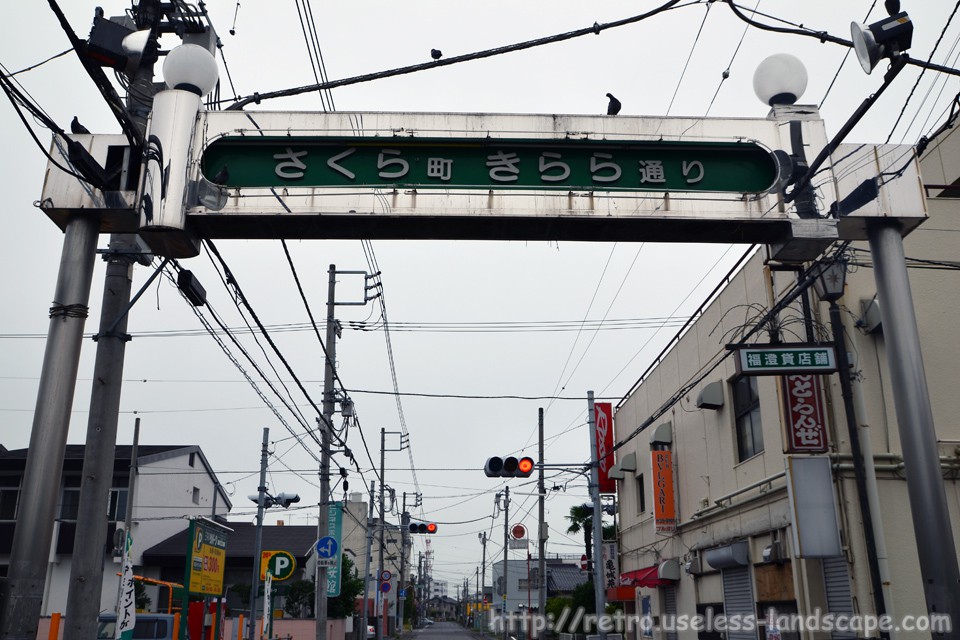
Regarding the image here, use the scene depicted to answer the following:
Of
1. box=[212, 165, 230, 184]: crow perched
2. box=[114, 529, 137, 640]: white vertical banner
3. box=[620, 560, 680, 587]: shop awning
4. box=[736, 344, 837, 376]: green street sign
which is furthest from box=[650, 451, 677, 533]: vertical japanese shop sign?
box=[212, 165, 230, 184]: crow perched

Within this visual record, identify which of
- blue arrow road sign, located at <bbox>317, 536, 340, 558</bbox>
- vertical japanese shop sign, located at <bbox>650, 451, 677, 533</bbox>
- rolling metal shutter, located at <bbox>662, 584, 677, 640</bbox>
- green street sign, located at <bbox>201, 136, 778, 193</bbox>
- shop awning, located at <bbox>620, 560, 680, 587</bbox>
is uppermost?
green street sign, located at <bbox>201, 136, 778, 193</bbox>

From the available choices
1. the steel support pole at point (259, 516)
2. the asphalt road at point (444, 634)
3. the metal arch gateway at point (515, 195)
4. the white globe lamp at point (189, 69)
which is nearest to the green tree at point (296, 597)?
the steel support pole at point (259, 516)

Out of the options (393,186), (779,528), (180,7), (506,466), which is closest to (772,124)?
(393,186)

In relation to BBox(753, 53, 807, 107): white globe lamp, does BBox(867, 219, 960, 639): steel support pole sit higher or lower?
lower

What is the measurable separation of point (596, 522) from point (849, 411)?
9.00m

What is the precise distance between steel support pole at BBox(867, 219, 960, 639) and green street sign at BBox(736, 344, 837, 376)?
7.91ft

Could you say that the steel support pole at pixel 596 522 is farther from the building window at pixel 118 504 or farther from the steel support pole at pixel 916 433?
the building window at pixel 118 504

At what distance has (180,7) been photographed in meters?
9.54

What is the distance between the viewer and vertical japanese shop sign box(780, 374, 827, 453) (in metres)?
13.0

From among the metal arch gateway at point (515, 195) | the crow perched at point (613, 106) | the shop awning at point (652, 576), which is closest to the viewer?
the metal arch gateway at point (515, 195)

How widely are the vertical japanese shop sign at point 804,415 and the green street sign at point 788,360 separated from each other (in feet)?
11.8

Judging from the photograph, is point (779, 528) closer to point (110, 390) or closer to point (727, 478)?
point (727, 478)

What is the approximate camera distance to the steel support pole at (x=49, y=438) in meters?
5.35

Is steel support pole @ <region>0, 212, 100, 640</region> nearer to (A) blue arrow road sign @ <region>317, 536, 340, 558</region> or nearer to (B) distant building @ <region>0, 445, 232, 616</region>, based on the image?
(A) blue arrow road sign @ <region>317, 536, 340, 558</region>
